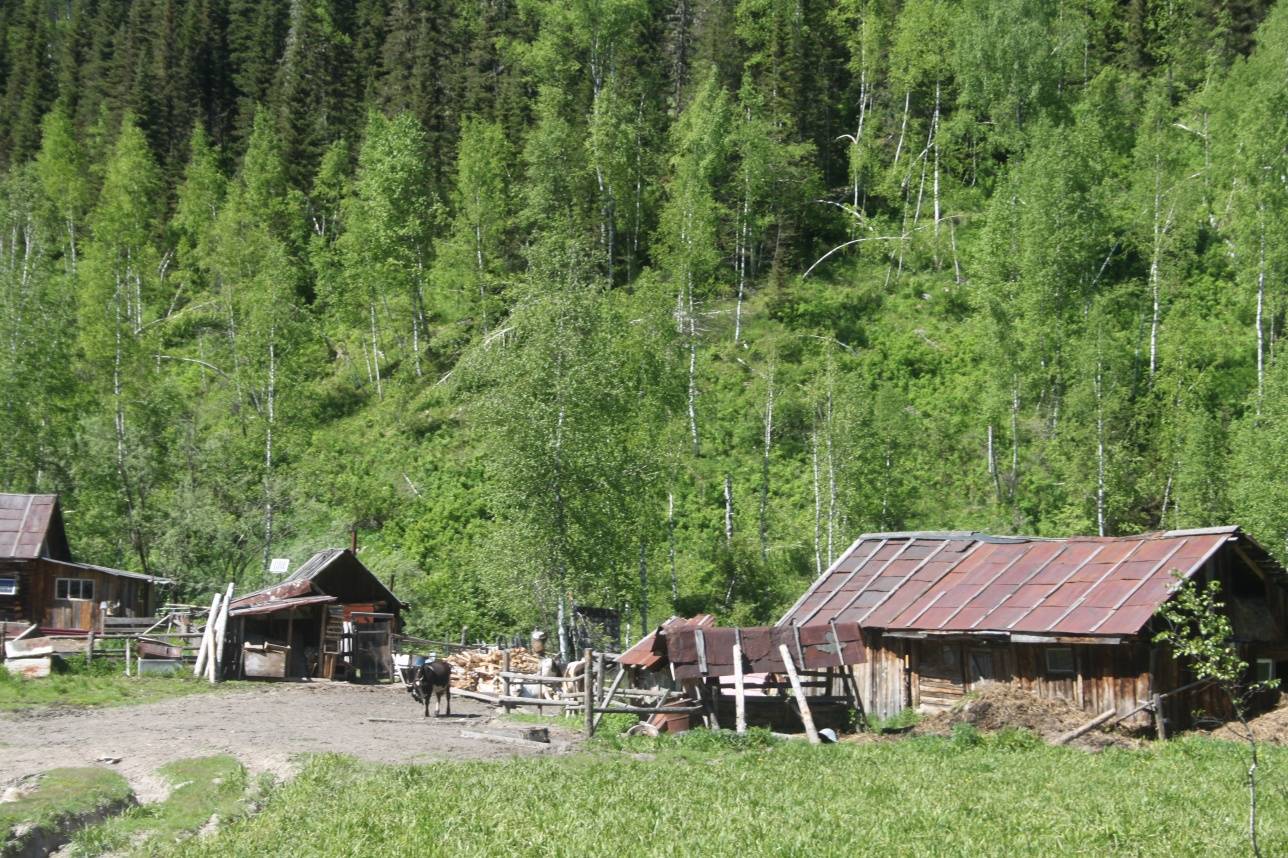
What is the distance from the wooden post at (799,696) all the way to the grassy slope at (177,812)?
10279 millimetres

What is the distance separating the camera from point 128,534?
48.4m

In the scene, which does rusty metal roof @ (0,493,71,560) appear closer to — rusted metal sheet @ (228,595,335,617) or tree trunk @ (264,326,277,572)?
rusted metal sheet @ (228,595,335,617)

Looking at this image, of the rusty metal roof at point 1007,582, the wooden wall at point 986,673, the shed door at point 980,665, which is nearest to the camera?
the wooden wall at point 986,673

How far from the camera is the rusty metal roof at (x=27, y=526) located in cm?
3731

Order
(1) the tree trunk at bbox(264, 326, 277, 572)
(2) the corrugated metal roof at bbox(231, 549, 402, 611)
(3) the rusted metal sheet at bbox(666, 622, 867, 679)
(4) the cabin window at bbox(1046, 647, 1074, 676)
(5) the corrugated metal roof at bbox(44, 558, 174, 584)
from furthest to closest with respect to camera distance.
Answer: (1) the tree trunk at bbox(264, 326, 277, 572)
(5) the corrugated metal roof at bbox(44, 558, 174, 584)
(2) the corrugated metal roof at bbox(231, 549, 402, 611)
(4) the cabin window at bbox(1046, 647, 1074, 676)
(3) the rusted metal sheet at bbox(666, 622, 867, 679)

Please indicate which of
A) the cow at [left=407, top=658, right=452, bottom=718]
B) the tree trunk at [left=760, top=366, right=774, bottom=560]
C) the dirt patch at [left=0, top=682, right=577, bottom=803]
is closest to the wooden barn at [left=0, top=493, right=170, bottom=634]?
the dirt patch at [left=0, top=682, right=577, bottom=803]

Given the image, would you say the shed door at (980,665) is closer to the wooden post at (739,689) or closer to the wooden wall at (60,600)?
the wooden post at (739,689)

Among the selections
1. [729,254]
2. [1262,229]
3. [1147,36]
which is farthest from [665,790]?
[1147,36]

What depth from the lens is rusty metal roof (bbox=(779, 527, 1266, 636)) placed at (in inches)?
923

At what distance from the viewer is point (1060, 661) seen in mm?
24219

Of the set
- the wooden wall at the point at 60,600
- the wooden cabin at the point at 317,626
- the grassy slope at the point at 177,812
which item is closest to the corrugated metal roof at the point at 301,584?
the wooden cabin at the point at 317,626

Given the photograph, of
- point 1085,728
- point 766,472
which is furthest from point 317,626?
point 1085,728

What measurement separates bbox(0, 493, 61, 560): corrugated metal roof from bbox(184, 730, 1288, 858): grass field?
78.1 ft

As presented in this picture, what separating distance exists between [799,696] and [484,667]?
15.3 meters
